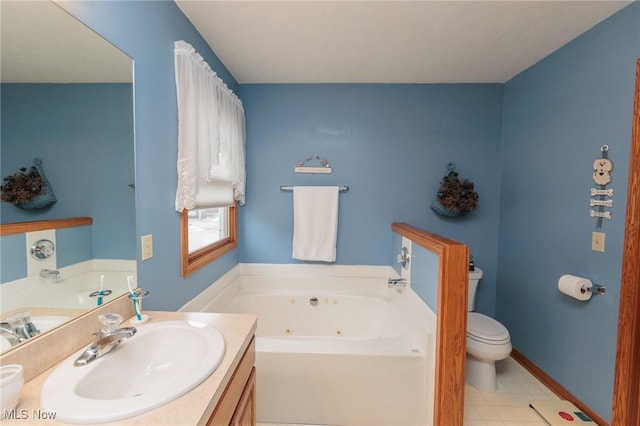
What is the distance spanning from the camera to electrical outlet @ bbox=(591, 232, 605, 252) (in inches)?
59.2

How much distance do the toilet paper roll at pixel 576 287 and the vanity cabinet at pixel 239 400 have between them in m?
1.89

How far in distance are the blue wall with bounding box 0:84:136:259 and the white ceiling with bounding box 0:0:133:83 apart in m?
0.03

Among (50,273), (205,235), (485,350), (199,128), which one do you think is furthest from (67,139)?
(485,350)

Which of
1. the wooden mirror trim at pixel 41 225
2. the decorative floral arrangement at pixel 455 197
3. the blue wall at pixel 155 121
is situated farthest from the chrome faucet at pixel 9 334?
the decorative floral arrangement at pixel 455 197

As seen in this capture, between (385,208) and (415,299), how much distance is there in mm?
962

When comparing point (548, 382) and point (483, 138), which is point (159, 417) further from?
point (483, 138)

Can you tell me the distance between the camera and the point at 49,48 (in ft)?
2.53

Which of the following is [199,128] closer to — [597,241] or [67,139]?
[67,139]

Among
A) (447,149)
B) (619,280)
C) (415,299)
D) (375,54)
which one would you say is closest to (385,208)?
(447,149)

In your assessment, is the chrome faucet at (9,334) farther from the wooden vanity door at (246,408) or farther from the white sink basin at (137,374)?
the wooden vanity door at (246,408)

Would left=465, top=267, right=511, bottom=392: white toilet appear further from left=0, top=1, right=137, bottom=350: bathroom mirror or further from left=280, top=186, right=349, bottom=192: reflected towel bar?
left=0, top=1, right=137, bottom=350: bathroom mirror

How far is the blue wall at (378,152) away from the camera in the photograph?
2355 millimetres

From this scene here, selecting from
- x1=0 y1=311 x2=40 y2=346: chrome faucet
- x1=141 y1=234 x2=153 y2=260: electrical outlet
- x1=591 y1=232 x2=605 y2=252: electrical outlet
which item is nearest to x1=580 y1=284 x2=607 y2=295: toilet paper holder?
x1=591 y1=232 x2=605 y2=252: electrical outlet

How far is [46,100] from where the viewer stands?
0.75 meters
